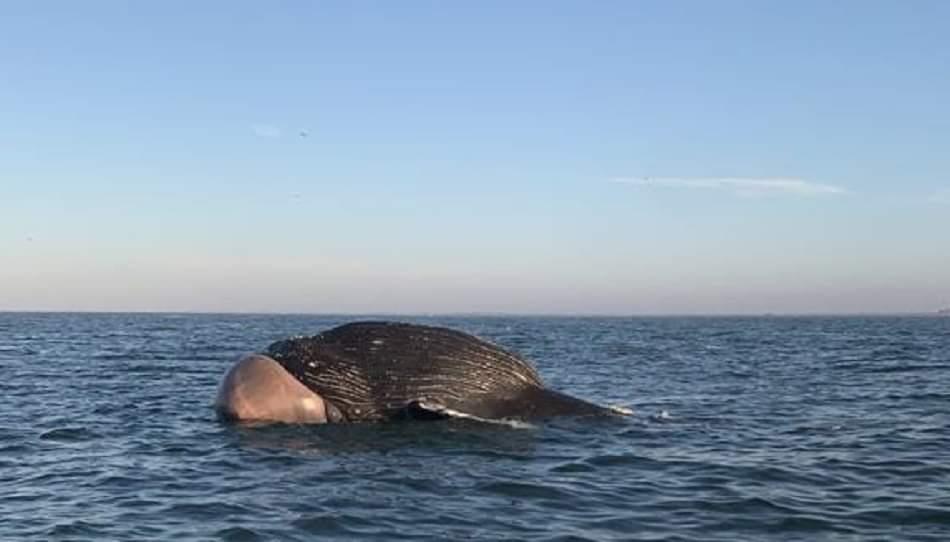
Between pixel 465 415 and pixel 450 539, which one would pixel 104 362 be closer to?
pixel 465 415

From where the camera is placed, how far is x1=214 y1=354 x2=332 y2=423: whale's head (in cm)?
1603

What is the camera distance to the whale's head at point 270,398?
1603 cm

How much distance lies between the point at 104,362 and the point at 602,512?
26411 millimetres

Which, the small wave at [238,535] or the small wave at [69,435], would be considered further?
the small wave at [69,435]

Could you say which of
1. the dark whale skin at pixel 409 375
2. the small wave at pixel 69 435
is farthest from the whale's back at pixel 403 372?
the small wave at pixel 69 435

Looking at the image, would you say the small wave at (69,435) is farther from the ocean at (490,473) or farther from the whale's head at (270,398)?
the whale's head at (270,398)

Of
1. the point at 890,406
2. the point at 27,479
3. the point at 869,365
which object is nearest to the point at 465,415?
the point at 27,479

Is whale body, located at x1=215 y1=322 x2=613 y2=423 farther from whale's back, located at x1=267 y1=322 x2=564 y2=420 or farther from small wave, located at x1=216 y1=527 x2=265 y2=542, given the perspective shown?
small wave, located at x1=216 y1=527 x2=265 y2=542

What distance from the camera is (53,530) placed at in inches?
402

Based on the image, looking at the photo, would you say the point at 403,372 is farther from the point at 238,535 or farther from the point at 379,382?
the point at 238,535

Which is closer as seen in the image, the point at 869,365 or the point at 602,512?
the point at 602,512

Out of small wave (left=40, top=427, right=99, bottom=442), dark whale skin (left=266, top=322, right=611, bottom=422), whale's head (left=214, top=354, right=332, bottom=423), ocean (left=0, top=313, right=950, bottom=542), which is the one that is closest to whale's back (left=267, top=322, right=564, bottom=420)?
dark whale skin (left=266, top=322, right=611, bottom=422)

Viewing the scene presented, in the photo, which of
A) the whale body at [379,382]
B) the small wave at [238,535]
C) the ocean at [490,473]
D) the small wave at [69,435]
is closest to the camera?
the small wave at [238,535]

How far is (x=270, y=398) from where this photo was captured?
1602 cm
